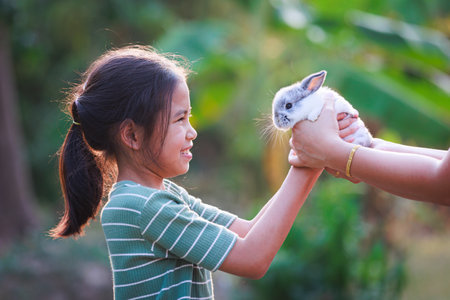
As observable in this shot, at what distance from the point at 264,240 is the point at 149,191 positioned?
44cm

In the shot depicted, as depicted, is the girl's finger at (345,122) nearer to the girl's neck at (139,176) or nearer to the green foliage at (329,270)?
the girl's neck at (139,176)

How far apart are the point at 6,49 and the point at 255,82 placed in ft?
12.4

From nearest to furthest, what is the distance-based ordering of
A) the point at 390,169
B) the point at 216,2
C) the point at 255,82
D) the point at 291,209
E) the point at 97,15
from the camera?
the point at 390,169
the point at 291,209
the point at 255,82
the point at 97,15
the point at 216,2

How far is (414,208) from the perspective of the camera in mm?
8406

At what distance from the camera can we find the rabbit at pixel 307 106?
1781 millimetres

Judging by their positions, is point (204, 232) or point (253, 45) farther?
point (253, 45)

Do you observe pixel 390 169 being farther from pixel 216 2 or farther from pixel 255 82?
pixel 216 2

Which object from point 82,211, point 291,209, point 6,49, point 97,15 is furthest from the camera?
point 97,15

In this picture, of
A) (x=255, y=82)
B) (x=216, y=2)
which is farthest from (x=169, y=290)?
(x=216, y=2)

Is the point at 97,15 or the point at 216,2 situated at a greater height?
the point at 216,2

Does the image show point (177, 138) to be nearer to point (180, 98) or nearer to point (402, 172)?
point (180, 98)

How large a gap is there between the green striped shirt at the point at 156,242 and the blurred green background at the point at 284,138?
2322mm

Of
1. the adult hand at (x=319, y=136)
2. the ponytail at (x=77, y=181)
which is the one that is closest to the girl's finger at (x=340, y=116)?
the adult hand at (x=319, y=136)

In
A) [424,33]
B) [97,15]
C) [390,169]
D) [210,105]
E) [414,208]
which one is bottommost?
[414,208]
